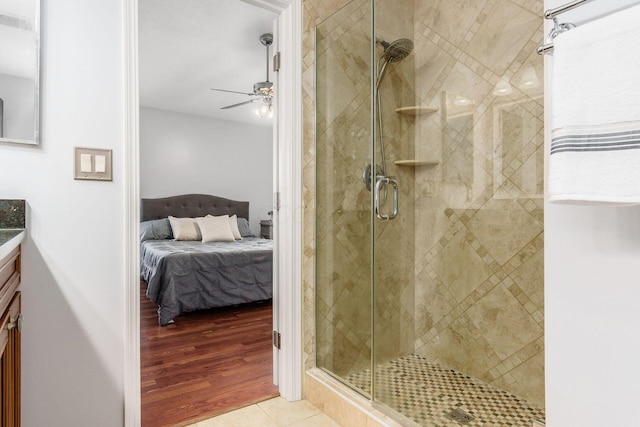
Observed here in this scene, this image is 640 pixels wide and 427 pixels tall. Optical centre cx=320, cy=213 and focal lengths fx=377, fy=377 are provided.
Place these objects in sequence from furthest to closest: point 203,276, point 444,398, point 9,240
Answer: point 203,276
point 444,398
point 9,240

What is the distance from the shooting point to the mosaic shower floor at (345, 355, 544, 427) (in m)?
1.63

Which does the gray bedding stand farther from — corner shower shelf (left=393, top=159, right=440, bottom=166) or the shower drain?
the shower drain

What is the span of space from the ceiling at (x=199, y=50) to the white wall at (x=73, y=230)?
0.94 metres

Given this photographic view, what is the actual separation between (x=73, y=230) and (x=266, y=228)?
477cm

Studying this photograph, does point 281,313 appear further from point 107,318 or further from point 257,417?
point 107,318

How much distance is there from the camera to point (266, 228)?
620 centimetres

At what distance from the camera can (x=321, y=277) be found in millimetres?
2031

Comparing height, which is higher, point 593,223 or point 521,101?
point 521,101

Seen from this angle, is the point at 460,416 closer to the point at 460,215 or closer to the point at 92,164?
the point at 460,215

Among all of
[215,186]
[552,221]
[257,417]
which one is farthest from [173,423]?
[215,186]

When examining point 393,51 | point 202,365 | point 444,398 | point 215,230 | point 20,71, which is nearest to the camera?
point 20,71

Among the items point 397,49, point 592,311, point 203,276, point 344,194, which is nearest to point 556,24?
point 592,311

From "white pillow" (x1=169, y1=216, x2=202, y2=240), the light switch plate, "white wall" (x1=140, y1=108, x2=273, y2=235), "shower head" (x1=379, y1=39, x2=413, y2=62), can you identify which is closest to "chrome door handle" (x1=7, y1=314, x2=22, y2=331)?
the light switch plate

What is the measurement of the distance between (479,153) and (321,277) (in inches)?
43.1
